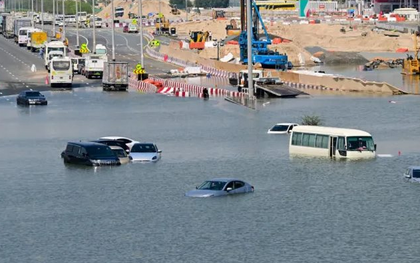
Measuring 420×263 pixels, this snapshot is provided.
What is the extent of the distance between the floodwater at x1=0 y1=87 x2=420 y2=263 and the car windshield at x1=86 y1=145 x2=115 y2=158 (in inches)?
45.5

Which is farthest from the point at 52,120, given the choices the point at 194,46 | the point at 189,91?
the point at 194,46

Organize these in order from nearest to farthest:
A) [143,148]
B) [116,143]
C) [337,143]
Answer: [337,143]
[143,148]
[116,143]

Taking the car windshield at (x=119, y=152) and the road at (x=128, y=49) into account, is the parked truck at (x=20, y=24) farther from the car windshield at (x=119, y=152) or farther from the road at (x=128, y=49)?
the car windshield at (x=119, y=152)

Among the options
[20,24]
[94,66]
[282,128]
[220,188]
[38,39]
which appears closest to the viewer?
[220,188]

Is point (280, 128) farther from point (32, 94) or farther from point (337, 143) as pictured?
point (32, 94)

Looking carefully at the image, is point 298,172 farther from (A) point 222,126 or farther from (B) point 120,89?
(B) point 120,89

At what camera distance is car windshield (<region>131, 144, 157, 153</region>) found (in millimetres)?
73438

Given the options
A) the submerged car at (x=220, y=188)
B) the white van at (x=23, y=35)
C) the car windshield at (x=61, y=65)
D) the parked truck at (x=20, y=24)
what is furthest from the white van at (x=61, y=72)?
the submerged car at (x=220, y=188)

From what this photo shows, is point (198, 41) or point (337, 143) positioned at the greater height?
point (198, 41)

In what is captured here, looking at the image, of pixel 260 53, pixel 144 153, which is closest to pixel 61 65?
pixel 260 53

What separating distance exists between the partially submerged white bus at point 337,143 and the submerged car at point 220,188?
10.5 m

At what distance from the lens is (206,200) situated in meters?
60.3

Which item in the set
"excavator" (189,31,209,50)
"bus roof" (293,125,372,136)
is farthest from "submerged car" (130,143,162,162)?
"excavator" (189,31,209,50)

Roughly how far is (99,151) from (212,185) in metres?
11.8
